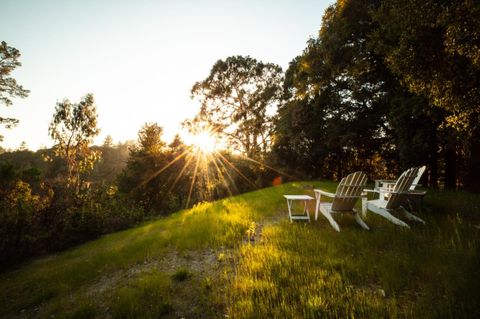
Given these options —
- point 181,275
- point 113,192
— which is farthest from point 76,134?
point 181,275

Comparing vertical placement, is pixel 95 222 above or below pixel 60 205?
below

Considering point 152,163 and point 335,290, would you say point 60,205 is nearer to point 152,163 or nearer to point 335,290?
point 152,163

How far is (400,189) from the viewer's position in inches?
247

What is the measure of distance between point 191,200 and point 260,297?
17940 millimetres

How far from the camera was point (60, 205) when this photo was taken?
38.0 feet

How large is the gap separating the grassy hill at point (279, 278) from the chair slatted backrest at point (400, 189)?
0.57m

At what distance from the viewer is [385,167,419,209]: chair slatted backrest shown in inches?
243

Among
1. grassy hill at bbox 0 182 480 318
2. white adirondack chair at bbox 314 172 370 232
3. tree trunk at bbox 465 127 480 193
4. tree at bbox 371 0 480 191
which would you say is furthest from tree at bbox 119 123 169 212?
tree trunk at bbox 465 127 480 193

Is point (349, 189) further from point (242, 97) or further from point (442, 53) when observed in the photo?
point (242, 97)

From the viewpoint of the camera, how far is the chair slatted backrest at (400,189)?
243 inches

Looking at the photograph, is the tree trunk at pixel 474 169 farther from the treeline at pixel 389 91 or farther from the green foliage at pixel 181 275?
the green foliage at pixel 181 275

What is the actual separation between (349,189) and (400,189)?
1.36 meters

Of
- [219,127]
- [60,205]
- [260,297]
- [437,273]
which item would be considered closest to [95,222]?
[60,205]

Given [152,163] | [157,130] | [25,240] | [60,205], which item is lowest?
[25,240]
